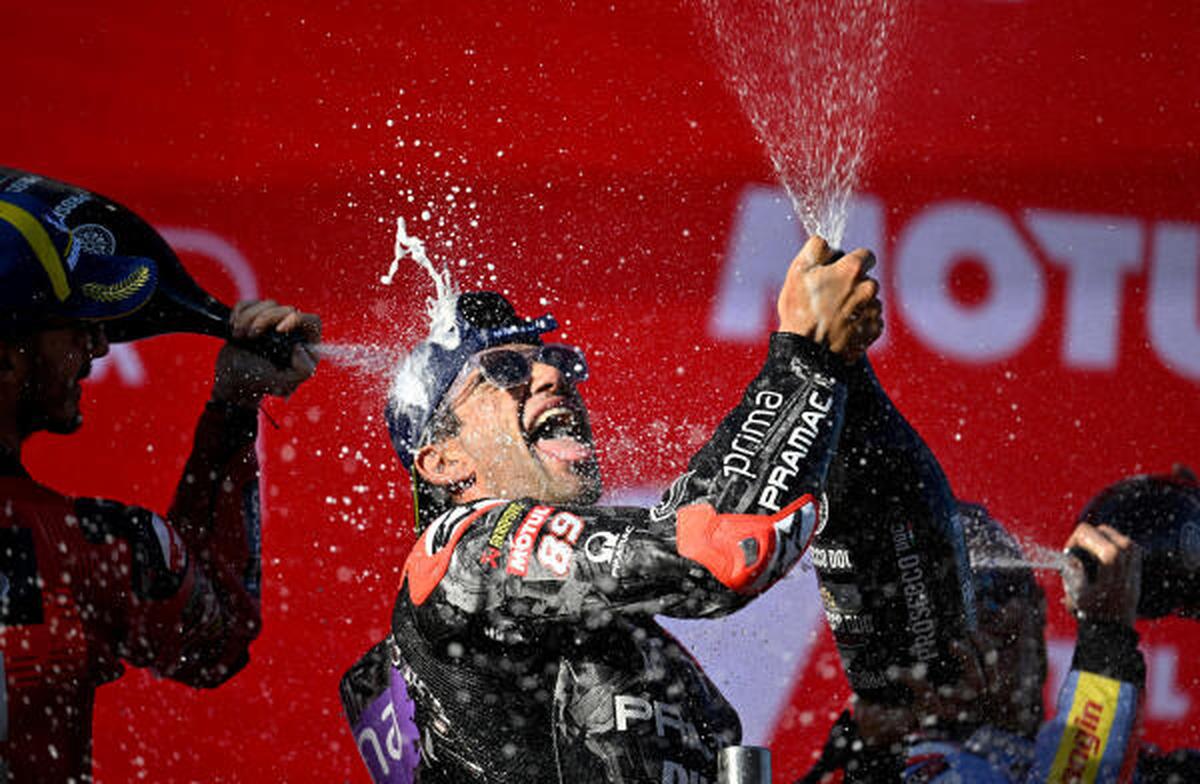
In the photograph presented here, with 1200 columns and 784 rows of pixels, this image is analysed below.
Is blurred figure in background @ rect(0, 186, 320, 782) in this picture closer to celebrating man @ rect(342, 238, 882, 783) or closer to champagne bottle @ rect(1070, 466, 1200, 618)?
celebrating man @ rect(342, 238, 882, 783)

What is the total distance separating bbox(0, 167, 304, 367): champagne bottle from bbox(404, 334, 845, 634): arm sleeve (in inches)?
26.8

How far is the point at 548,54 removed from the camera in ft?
13.7

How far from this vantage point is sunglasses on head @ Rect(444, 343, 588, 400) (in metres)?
2.58

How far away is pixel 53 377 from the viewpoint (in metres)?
2.22

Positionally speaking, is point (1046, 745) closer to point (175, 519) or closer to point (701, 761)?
point (701, 761)

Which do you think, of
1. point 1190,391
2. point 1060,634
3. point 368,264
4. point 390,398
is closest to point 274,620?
point 368,264

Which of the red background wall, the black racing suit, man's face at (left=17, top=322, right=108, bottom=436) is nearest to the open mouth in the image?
the black racing suit

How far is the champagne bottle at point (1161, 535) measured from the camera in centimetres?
297

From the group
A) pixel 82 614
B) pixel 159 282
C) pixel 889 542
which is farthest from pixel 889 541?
pixel 159 282

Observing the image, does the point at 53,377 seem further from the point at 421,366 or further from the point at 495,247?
the point at 495,247

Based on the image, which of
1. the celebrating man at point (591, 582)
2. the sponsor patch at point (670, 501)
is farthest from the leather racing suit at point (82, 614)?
the sponsor patch at point (670, 501)

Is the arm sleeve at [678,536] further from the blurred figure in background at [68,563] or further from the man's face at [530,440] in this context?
the blurred figure in background at [68,563]

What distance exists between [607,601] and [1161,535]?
1572 mm

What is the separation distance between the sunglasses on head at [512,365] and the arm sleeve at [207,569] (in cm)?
43
